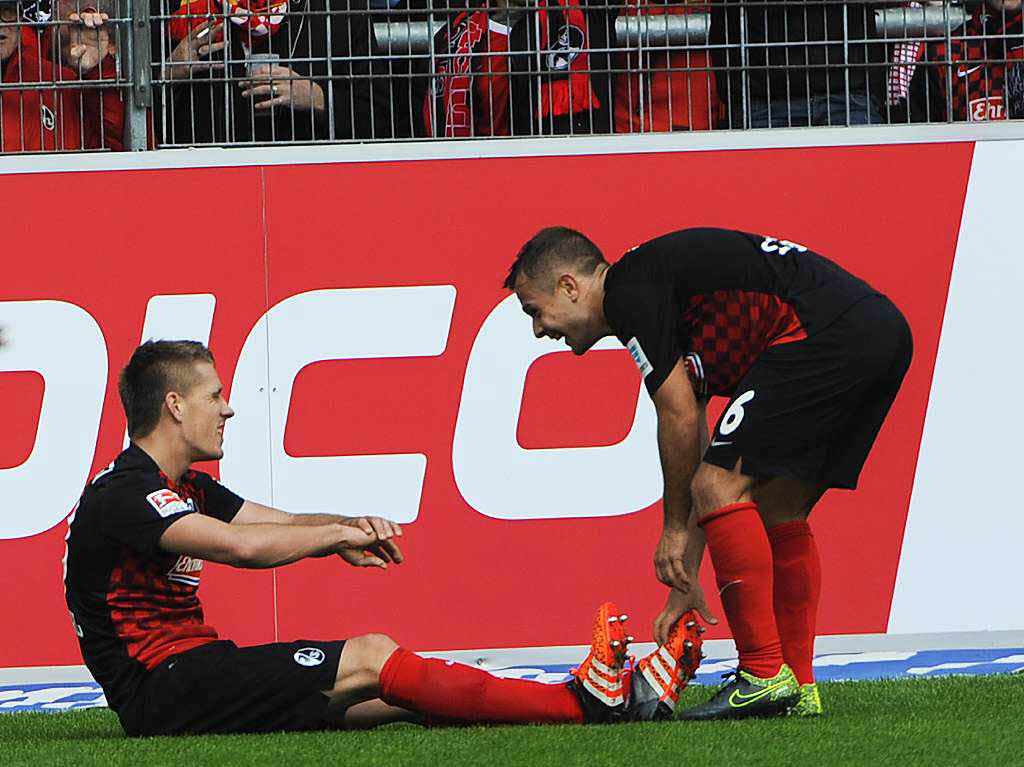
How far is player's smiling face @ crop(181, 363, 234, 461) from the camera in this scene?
4.43m

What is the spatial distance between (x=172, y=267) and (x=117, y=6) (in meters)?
1.08

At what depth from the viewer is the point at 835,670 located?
6.00 meters

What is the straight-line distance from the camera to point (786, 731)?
4.11 metres

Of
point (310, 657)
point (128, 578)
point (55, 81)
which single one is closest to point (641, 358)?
point (310, 657)

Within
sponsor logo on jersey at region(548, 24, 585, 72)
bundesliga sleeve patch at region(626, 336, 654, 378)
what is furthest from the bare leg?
sponsor logo on jersey at region(548, 24, 585, 72)

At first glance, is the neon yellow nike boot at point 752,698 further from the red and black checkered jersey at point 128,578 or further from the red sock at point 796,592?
the red and black checkered jersey at point 128,578

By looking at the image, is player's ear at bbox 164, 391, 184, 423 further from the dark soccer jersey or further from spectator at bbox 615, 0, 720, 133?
spectator at bbox 615, 0, 720, 133

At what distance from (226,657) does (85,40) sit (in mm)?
3230

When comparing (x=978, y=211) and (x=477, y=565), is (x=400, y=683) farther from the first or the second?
(x=978, y=211)

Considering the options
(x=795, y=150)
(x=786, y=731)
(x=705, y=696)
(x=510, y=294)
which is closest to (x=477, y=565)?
(x=510, y=294)

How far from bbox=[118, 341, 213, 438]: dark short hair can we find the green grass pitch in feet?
2.64

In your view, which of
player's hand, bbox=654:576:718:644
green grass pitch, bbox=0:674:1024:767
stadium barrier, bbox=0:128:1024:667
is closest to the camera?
green grass pitch, bbox=0:674:1024:767

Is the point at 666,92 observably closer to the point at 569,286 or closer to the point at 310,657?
the point at 569,286

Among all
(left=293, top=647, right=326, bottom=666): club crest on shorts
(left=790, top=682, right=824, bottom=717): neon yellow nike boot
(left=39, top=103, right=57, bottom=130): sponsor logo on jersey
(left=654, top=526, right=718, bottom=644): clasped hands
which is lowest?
(left=790, top=682, right=824, bottom=717): neon yellow nike boot
